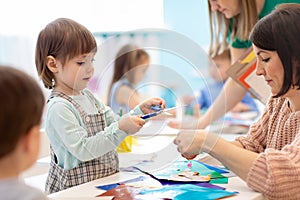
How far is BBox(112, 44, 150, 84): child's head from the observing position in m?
1.13

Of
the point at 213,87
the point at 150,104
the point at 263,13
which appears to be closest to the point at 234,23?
the point at 263,13

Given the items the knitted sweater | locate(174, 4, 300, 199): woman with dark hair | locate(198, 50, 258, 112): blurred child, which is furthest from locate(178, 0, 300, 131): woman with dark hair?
the knitted sweater

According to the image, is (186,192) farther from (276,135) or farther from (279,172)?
(276,135)

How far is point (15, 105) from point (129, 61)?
450 mm

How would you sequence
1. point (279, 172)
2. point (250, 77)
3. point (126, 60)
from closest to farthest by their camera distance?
1. point (279, 172)
2. point (126, 60)
3. point (250, 77)

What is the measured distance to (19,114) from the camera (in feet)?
2.38

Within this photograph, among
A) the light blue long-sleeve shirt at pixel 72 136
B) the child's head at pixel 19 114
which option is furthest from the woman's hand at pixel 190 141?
the child's head at pixel 19 114

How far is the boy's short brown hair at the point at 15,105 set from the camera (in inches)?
28.2

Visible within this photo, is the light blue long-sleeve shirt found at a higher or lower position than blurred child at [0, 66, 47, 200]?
lower

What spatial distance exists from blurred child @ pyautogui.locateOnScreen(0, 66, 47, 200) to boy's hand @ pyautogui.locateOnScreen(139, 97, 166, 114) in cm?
46

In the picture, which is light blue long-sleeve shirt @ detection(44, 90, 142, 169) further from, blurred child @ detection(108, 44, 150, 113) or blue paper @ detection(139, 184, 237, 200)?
blue paper @ detection(139, 184, 237, 200)

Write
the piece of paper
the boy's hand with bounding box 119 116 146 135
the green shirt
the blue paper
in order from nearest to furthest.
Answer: the blue paper → the boy's hand with bounding box 119 116 146 135 → the piece of paper → the green shirt

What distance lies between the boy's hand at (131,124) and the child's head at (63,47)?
14cm

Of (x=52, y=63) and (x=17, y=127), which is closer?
(x=17, y=127)
